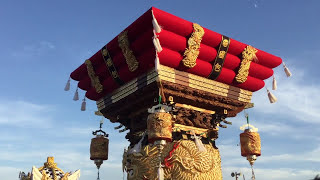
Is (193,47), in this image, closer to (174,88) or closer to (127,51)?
(174,88)

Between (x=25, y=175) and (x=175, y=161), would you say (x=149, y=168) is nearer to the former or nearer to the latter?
(x=175, y=161)

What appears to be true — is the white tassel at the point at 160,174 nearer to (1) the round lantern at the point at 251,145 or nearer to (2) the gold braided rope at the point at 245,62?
(1) the round lantern at the point at 251,145

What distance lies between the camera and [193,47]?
36.8 ft

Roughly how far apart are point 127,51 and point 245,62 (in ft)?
14.1

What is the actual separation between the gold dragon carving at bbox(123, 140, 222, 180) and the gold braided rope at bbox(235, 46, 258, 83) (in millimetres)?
2946

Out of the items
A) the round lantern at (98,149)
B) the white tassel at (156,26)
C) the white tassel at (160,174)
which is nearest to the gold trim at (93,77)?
the round lantern at (98,149)

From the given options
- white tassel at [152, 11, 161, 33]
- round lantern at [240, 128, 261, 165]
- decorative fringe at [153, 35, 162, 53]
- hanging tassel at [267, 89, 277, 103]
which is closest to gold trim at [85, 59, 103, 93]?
decorative fringe at [153, 35, 162, 53]

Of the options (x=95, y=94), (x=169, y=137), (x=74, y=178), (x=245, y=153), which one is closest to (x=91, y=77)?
(x=95, y=94)

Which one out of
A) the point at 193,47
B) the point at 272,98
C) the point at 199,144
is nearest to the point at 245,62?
the point at 272,98

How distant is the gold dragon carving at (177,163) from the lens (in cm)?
1086

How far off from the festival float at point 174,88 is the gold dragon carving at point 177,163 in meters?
0.03

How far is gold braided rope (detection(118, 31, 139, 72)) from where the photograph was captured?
11.3m

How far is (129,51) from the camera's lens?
11.5 m

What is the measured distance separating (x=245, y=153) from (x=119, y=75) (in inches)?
218
